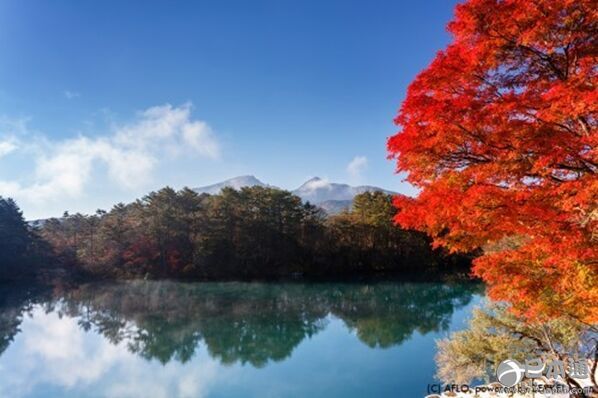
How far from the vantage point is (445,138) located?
4.55 meters

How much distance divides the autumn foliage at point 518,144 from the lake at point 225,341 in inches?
311

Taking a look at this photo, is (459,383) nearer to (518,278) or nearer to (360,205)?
(518,278)

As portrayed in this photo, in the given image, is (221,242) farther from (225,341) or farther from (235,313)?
(225,341)

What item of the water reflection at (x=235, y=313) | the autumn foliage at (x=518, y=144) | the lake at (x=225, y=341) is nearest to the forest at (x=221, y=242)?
the water reflection at (x=235, y=313)

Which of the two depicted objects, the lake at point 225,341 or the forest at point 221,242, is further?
the forest at point 221,242

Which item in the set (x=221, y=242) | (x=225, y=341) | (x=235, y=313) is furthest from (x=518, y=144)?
(x=221, y=242)

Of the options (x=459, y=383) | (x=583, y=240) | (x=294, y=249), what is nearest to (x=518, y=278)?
(x=583, y=240)

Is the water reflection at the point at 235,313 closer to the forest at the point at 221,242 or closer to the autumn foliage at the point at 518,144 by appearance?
the forest at the point at 221,242

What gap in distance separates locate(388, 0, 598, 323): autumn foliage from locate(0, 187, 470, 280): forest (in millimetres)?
34400

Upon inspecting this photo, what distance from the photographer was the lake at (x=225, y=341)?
12.6 metres

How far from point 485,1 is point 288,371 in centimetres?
1282

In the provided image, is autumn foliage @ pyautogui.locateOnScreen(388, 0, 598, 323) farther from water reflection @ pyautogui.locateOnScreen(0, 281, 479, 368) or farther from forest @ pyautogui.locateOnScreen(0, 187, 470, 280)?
forest @ pyautogui.locateOnScreen(0, 187, 470, 280)

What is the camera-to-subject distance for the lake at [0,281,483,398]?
1263cm

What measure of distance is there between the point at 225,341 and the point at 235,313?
5064 millimetres
